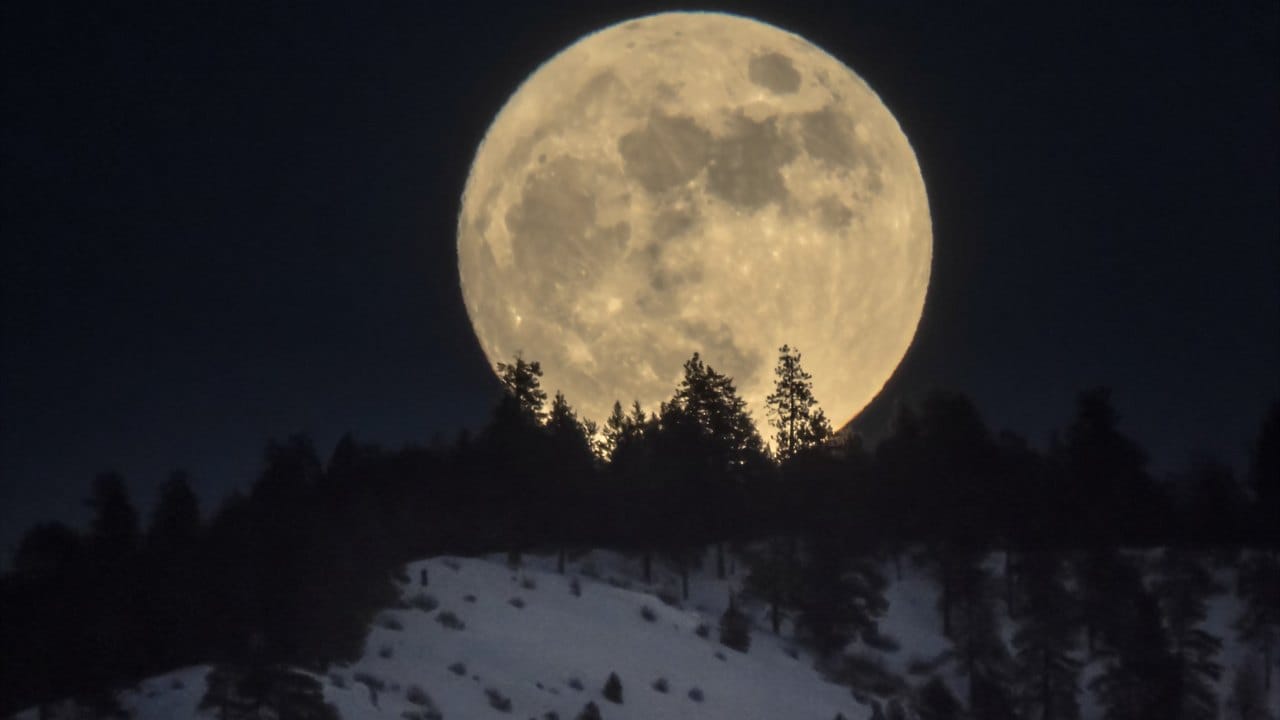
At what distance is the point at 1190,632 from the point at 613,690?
26697mm

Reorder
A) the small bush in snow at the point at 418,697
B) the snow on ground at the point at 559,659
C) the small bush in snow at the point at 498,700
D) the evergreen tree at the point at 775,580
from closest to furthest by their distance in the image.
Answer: the small bush in snow at the point at 418,697, the small bush in snow at the point at 498,700, the snow on ground at the point at 559,659, the evergreen tree at the point at 775,580

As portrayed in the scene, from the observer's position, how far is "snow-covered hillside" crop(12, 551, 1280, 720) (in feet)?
123

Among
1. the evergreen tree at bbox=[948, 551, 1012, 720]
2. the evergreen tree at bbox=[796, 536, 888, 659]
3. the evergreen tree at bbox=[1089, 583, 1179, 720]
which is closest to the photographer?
the evergreen tree at bbox=[1089, 583, 1179, 720]

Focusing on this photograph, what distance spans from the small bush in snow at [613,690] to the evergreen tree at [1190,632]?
2138cm

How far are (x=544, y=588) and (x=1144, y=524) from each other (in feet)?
117

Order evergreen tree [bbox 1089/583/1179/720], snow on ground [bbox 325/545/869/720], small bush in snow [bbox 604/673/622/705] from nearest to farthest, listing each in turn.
Result: snow on ground [bbox 325/545/869/720]
small bush in snow [bbox 604/673/622/705]
evergreen tree [bbox 1089/583/1179/720]

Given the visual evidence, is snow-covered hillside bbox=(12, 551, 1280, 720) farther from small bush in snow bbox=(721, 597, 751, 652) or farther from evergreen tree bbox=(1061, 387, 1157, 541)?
evergreen tree bbox=(1061, 387, 1157, 541)

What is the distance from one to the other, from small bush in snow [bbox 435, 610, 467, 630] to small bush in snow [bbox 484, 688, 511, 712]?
21.1 ft

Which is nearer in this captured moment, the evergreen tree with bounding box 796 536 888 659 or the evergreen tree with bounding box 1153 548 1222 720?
the evergreen tree with bounding box 1153 548 1222 720

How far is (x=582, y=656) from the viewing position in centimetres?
4550

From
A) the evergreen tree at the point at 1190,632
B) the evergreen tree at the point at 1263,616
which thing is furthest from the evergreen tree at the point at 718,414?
the evergreen tree at the point at 1263,616

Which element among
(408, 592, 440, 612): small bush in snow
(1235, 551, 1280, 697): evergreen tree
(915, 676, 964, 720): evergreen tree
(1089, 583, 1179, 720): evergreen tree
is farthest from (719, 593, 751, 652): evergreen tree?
(1235, 551, 1280, 697): evergreen tree

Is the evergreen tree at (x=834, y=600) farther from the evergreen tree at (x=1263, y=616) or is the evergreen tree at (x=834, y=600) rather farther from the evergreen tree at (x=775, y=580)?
the evergreen tree at (x=1263, y=616)

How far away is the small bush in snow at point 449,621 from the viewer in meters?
45.6
